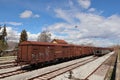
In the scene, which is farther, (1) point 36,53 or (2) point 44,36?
(2) point 44,36

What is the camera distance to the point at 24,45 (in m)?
21.6

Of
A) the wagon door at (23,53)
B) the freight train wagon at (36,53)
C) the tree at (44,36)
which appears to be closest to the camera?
the freight train wagon at (36,53)

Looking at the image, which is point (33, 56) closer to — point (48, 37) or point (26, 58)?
point (26, 58)

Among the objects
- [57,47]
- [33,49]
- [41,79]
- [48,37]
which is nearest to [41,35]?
[48,37]

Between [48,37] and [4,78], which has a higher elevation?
[48,37]

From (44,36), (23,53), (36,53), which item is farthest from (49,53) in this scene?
(44,36)

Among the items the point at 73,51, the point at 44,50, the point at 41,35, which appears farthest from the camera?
the point at 41,35

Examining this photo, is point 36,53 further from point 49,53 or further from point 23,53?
point 49,53

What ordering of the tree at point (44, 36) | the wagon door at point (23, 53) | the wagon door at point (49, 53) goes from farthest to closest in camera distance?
the tree at point (44, 36) < the wagon door at point (49, 53) < the wagon door at point (23, 53)

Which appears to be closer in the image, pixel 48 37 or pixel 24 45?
pixel 24 45

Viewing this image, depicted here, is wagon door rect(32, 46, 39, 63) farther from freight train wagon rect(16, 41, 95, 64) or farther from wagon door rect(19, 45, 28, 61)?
wagon door rect(19, 45, 28, 61)

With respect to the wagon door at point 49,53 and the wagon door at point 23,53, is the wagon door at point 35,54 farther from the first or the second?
the wagon door at point 49,53

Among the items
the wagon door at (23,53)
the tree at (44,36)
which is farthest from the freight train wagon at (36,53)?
the tree at (44,36)

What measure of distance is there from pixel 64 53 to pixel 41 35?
6710 centimetres
